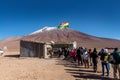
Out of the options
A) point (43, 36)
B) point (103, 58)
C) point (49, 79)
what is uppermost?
point (43, 36)

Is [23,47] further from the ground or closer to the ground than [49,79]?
further from the ground

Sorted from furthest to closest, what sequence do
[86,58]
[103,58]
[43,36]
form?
[43,36] → [86,58] → [103,58]

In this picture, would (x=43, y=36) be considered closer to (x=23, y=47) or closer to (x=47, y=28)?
(x=47, y=28)

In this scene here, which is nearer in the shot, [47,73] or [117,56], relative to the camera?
[117,56]

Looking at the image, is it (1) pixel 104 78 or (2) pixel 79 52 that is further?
(2) pixel 79 52

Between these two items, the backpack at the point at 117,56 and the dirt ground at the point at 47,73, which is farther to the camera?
the dirt ground at the point at 47,73

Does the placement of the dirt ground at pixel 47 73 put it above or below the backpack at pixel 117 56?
below

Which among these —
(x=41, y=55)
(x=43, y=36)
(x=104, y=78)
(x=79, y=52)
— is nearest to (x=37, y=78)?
(x=104, y=78)

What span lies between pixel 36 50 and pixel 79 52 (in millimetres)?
20411

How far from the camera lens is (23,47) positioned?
47.0 meters

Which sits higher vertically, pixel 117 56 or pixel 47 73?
pixel 117 56

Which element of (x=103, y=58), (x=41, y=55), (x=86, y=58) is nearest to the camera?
(x=103, y=58)

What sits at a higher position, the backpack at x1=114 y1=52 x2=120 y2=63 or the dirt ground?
the backpack at x1=114 y1=52 x2=120 y2=63

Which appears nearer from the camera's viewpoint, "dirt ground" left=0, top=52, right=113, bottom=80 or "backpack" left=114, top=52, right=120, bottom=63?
"backpack" left=114, top=52, right=120, bottom=63
